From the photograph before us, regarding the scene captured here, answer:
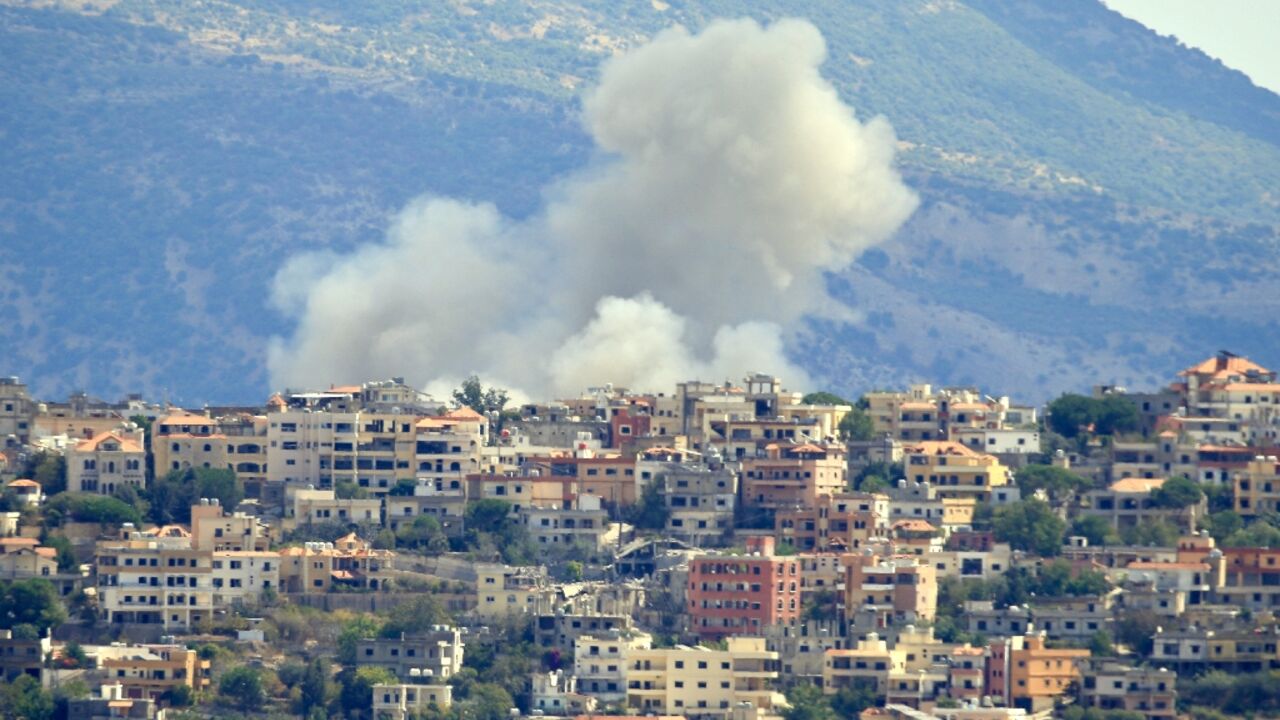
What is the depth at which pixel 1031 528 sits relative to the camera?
324 ft

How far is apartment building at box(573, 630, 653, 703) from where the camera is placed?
298ft

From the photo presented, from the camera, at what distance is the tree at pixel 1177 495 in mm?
100375

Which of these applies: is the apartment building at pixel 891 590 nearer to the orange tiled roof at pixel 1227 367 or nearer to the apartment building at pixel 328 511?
the apartment building at pixel 328 511

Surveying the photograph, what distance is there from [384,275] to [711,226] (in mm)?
11341

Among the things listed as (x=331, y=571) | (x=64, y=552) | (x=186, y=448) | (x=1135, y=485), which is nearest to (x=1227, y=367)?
(x=1135, y=485)

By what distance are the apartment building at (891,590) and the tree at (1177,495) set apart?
7375mm

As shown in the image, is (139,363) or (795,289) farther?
(139,363)

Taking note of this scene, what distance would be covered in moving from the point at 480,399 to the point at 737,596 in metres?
20.3

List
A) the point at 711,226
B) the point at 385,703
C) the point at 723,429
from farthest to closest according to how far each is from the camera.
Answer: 1. the point at 711,226
2. the point at 723,429
3. the point at 385,703

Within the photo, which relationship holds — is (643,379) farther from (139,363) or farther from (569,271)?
(139,363)

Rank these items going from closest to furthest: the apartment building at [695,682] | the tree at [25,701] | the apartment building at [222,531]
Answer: the tree at [25,701] → the apartment building at [695,682] → the apartment building at [222,531]

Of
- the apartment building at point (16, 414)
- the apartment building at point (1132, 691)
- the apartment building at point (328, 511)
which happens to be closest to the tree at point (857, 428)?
the apartment building at point (328, 511)

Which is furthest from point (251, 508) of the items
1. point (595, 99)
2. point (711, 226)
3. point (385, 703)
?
point (595, 99)

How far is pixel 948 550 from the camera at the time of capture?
98.6m
